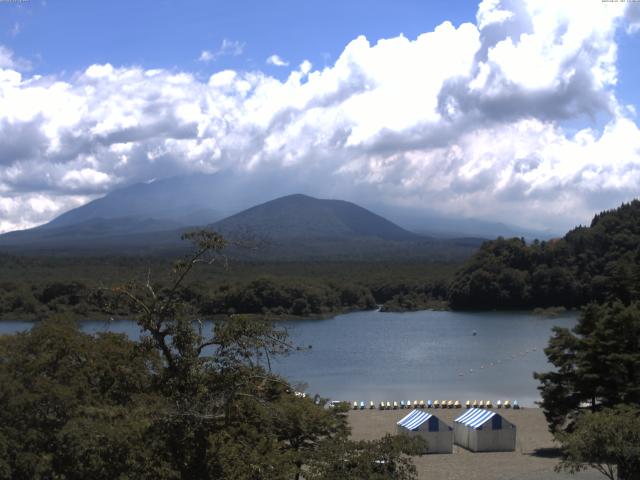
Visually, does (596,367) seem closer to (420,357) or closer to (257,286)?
(420,357)

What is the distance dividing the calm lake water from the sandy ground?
3.42 meters

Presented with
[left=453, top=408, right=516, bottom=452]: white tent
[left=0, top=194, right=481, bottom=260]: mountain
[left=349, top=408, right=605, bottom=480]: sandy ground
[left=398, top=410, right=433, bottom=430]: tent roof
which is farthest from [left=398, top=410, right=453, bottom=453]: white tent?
[left=0, top=194, right=481, bottom=260]: mountain

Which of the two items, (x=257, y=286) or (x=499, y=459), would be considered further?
(x=257, y=286)

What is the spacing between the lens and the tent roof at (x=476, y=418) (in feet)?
55.9

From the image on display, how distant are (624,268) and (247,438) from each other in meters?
25.7

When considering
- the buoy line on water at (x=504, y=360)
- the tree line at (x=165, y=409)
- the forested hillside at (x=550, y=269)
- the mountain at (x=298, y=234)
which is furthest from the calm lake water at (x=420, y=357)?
the mountain at (x=298, y=234)

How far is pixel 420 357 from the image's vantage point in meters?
34.1

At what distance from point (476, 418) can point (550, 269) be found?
41098 mm

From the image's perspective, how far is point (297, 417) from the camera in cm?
1187

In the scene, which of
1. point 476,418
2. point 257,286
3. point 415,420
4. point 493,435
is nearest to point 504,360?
point 476,418

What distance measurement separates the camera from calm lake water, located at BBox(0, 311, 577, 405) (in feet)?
88.5

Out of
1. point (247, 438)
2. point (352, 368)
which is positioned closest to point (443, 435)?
point (247, 438)

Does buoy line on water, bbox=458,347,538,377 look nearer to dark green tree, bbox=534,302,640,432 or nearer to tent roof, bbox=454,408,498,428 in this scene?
tent roof, bbox=454,408,498,428

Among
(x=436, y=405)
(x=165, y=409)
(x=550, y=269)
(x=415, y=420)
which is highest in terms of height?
(x=550, y=269)
